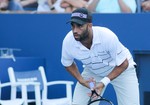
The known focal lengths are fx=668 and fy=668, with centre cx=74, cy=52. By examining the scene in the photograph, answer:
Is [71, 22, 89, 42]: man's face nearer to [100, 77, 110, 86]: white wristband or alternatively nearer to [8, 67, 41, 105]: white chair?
[100, 77, 110, 86]: white wristband

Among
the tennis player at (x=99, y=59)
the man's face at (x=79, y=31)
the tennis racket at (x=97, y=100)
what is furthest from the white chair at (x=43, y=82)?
the man's face at (x=79, y=31)

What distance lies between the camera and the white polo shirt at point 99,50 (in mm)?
7137

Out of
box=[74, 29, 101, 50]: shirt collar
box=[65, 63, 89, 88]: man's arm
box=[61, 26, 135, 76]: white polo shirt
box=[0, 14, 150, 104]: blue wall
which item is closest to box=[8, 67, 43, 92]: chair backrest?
box=[0, 14, 150, 104]: blue wall

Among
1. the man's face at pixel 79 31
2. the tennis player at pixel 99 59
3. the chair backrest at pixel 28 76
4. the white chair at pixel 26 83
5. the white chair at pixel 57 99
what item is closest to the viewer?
the man's face at pixel 79 31

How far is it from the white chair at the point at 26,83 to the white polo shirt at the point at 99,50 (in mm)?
1828

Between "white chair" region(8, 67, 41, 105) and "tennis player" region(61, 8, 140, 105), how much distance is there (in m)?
1.70

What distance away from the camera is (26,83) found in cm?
913

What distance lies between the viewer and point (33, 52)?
1036 centimetres

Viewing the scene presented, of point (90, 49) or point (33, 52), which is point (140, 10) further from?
point (90, 49)

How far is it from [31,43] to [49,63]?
419mm

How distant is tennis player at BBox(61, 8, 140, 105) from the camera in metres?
6.96

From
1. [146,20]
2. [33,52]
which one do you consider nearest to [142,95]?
[146,20]

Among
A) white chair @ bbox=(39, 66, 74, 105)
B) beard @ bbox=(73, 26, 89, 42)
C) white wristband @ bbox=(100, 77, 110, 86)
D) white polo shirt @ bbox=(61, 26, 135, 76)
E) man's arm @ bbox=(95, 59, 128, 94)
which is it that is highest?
beard @ bbox=(73, 26, 89, 42)

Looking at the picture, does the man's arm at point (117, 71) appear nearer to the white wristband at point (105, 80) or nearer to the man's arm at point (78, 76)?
the white wristband at point (105, 80)
